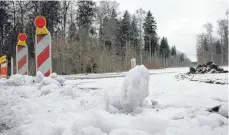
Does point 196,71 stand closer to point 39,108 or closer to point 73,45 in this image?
point 39,108

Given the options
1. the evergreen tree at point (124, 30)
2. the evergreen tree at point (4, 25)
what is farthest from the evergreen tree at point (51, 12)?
Result: the evergreen tree at point (124, 30)

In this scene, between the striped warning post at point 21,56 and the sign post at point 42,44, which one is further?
the striped warning post at point 21,56

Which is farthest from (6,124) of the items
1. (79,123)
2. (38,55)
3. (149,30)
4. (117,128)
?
(149,30)

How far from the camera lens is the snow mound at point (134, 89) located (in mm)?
3152

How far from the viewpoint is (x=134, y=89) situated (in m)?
3.18

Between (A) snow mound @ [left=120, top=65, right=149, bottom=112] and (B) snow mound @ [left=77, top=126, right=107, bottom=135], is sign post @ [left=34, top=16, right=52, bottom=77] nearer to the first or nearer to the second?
(A) snow mound @ [left=120, top=65, right=149, bottom=112]

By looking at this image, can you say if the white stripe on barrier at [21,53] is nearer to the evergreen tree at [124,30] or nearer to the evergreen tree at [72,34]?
the evergreen tree at [72,34]

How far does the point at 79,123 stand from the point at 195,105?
1697mm

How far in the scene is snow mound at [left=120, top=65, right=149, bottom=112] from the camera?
3152 millimetres

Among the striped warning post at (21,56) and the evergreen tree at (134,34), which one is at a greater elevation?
the evergreen tree at (134,34)

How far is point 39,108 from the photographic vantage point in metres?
3.42

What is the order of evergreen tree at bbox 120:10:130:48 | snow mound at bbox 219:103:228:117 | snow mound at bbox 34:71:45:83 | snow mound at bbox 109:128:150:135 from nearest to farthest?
snow mound at bbox 109:128:150:135 < snow mound at bbox 219:103:228:117 < snow mound at bbox 34:71:45:83 < evergreen tree at bbox 120:10:130:48

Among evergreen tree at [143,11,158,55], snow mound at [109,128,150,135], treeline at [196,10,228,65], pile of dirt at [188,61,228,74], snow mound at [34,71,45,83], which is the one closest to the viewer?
snow mound at [109,128,150,135]

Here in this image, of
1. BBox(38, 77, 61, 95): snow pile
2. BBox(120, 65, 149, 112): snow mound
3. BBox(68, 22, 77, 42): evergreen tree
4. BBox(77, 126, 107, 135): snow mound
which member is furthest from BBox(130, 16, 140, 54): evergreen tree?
BBox(77, 126, 107, 135): snow mound
